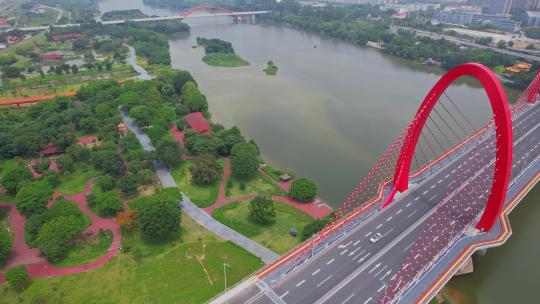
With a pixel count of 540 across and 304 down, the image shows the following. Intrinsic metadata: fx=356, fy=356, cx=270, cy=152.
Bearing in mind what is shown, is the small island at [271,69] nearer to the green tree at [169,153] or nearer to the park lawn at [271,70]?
the park lawn at [271,70]

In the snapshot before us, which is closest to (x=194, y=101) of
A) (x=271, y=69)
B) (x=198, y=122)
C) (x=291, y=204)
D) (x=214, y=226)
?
(x=198, y=122)

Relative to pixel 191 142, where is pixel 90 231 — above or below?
below

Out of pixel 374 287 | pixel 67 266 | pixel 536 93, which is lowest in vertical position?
pixel 67 266

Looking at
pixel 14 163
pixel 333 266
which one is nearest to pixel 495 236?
pixel 333 266

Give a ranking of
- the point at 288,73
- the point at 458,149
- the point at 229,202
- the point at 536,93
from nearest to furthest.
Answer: the point at 229,202, the point at 458,149, the point at 536,93, the point at 288,73

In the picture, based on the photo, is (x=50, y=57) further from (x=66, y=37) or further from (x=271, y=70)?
(x=271, y=70)

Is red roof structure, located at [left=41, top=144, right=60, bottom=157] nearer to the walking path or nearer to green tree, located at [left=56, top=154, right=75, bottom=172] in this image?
green tree, located at [left=56, top=154, right=75, bottom=172]

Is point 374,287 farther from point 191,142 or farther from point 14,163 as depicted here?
point 14,163
